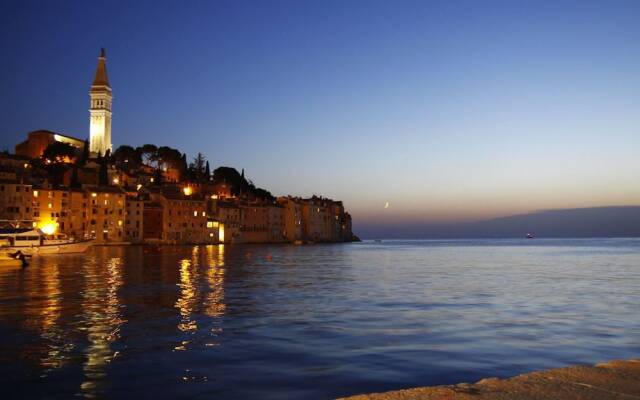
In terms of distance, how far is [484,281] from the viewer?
33719mm

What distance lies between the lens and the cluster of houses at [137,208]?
105 metres

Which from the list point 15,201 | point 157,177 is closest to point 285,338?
point 15,201

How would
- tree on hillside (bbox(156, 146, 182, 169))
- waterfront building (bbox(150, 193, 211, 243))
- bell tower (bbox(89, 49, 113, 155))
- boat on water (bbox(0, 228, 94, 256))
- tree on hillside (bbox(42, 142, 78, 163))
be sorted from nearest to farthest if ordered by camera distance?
boat on water (bbox(0, 228, 94, 256)) → waterfront building (bbox(150, 193, 211, 243)) → tree on hillside (bbox(42, 142, 78, 163)) → tree on hillside (bbox(156, 146, 182, 169)) → bell tower (bbox(89, 49, 113, 155))

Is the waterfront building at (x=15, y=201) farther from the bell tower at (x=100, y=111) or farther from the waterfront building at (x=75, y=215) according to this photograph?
the bell tower at (x=100, y=111)

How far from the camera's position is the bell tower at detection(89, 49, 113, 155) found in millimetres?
184000

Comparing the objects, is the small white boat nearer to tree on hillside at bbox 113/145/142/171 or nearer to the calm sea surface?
the calm sea surface

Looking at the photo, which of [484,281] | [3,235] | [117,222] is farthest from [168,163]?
[484,281]

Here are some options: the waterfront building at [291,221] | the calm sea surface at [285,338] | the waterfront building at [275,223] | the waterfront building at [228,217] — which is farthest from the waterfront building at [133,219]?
the calm sea surface at [285,338]

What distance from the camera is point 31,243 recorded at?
216 feet

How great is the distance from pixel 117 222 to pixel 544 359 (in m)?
115

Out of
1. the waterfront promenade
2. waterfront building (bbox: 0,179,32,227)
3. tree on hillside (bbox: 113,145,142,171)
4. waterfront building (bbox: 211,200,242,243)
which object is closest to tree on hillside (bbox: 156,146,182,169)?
tree on hillside (bbox: 113,145,142,171)

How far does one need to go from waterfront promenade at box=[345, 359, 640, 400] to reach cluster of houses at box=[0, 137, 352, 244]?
88.9 m

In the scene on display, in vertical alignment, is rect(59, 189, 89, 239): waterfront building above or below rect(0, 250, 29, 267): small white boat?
above

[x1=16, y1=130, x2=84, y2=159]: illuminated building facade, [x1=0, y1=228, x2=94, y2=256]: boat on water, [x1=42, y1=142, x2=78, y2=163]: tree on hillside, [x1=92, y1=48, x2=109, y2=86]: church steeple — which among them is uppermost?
[x1=92, y1=48, x2=109, y2=86]: church steeple
